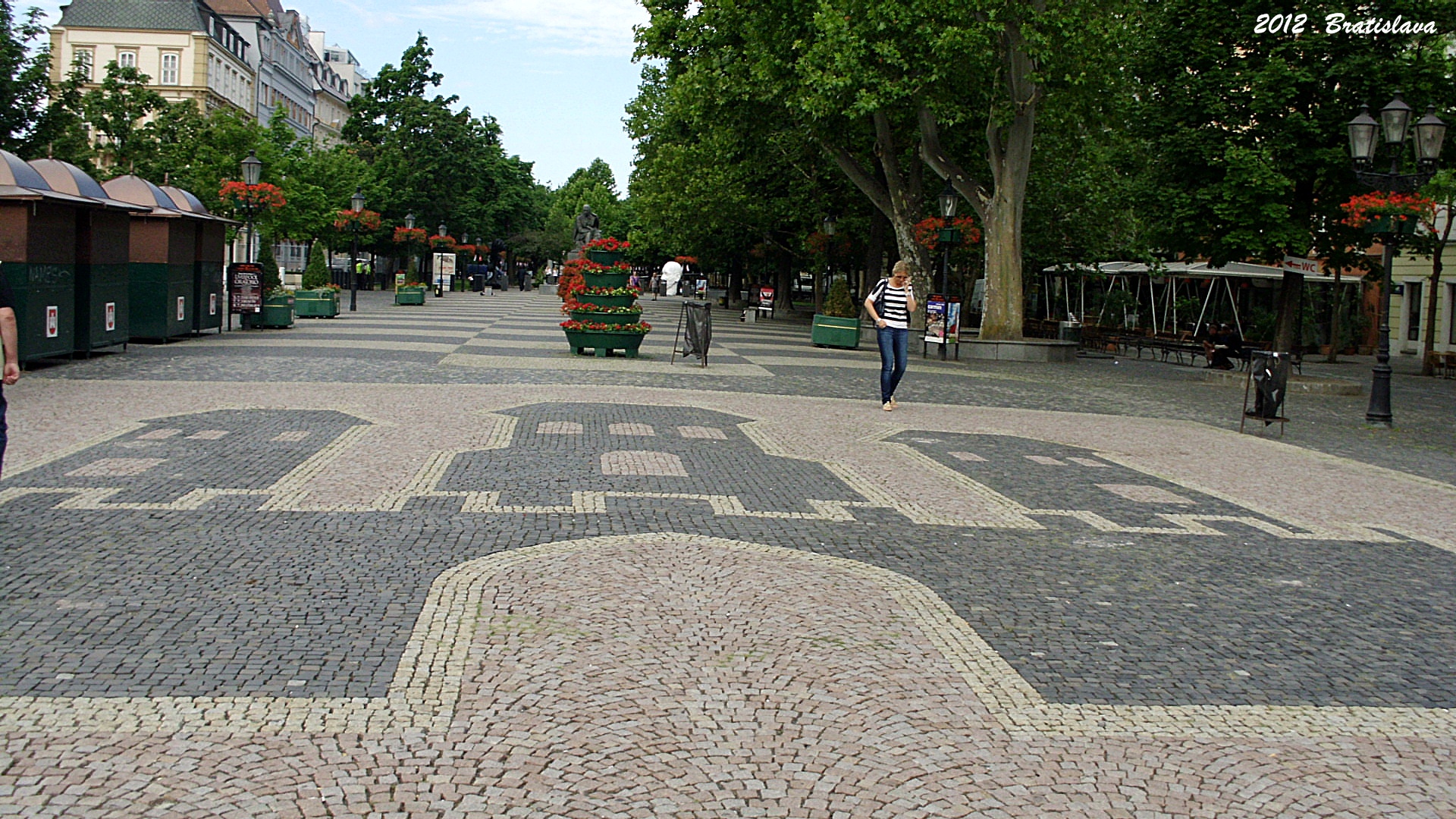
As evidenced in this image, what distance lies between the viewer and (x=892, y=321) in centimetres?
1655

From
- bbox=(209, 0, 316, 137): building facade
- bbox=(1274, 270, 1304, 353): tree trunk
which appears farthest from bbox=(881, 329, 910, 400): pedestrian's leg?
bbox=(209, 0, 316, 137): building facade

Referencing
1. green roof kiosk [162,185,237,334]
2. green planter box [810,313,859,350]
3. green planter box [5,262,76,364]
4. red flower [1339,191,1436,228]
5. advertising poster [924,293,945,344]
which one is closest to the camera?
green planter box [5,262,76,364]

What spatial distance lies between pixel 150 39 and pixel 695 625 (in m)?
83.9

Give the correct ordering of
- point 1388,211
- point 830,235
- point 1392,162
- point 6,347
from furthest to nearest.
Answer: point 830,235 < point 1388,211 < point 1392,162 < point 6,347

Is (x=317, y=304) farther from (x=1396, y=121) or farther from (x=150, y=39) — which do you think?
(x=150, y=39)

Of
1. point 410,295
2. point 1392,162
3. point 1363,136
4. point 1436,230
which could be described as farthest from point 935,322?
point 410,295

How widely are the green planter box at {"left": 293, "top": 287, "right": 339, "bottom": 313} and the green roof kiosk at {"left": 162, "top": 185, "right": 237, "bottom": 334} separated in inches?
416

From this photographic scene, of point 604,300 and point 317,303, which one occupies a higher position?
point 604,300

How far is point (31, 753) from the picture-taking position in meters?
4.19

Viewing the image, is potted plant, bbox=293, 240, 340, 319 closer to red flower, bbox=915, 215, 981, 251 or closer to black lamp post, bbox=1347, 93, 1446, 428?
red flower, bbox=915, 215, 981, 251

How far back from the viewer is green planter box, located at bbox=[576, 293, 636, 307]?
24.0m

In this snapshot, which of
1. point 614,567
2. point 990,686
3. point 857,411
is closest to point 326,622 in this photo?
point 614,567

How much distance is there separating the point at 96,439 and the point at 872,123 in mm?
26013

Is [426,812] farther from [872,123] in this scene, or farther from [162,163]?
[162,163]
